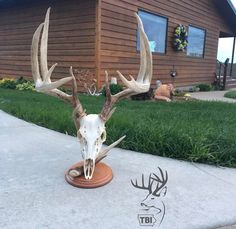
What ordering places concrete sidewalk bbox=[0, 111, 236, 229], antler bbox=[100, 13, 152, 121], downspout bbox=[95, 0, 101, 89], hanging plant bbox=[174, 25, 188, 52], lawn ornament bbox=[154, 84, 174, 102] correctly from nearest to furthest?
concrete sidewalk bbox=[0, 111, 236, 229]
antler bbox=[100, 13, 152, 121]
lawn ornament bbox=[154, 84, 174, 102]
downspout bbox=[95, 0, 101, 89]
hanging plant bbox=[174, 25, 188, 52]

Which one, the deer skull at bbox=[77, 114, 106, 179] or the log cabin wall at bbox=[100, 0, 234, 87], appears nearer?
the deer skull at bbox=[77, 114, 106, 179]

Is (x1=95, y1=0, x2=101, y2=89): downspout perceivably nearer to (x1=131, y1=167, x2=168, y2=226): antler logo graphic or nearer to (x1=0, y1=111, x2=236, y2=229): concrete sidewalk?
(x1=0, y1=111, x2=236, y2=229): concrete sidewalk

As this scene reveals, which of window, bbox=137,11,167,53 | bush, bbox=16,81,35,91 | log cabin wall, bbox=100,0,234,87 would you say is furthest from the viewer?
window, bbox=137,11,167,53

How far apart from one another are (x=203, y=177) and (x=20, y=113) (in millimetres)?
3928

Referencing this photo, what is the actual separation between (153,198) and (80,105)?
3.25ft

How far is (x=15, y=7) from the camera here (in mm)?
11289

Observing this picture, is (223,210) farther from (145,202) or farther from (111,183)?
(111,183)

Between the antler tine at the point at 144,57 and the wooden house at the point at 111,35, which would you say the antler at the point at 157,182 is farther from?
the wooden house at the point at 111,35

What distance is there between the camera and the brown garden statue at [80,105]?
2346 millimetres

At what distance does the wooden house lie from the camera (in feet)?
28.6

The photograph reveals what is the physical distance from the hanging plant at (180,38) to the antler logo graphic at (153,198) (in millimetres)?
9573

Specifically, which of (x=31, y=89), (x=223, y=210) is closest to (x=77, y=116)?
(x=223, y=210)

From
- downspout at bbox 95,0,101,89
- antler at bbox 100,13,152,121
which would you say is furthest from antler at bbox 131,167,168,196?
downspout at bbox 95,0,101,89

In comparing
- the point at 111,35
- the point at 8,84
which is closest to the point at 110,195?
the point at 111,35
